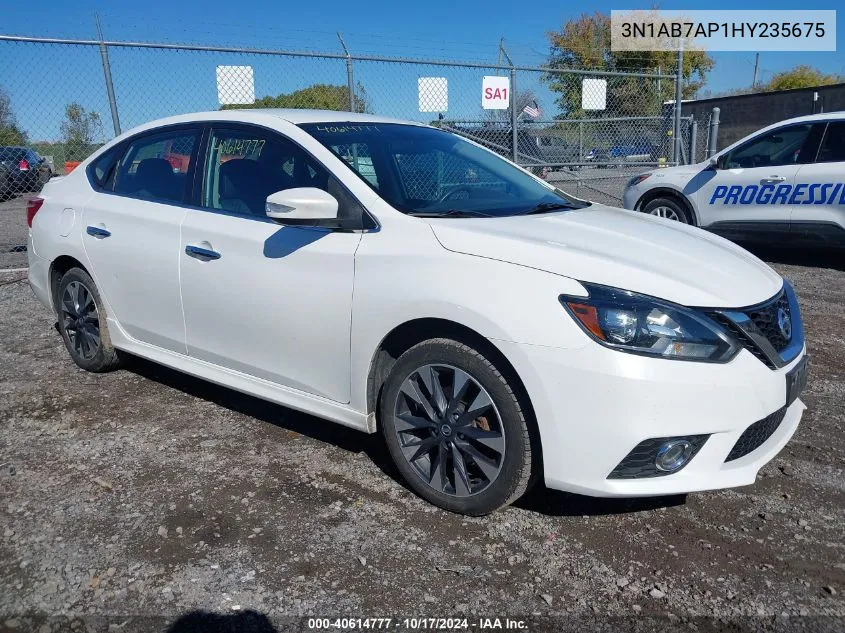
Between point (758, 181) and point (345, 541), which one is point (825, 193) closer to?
point (758, 181)

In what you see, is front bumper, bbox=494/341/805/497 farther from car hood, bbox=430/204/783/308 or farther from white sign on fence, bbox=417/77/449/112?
white sign on fence, bbox=417/77/449/112

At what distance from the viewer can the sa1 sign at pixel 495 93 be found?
9.52 meters

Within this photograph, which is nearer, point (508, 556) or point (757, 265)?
point (508, 556)

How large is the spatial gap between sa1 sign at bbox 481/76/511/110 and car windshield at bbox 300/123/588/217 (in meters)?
5.65

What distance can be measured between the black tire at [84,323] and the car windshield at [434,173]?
188 cm

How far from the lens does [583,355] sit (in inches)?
97.9

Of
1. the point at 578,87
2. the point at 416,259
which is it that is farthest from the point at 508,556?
the point at 578,87

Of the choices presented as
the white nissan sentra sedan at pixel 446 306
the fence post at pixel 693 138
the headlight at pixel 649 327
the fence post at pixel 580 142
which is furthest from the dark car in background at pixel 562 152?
the headlight at pixel 649 327

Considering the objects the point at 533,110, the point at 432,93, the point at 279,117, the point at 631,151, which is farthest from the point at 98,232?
the point at 631,151

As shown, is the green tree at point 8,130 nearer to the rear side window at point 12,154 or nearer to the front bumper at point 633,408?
the rear side window at point 12,154

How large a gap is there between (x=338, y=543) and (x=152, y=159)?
8.63 ft

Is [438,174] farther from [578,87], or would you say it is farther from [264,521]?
[578,87]

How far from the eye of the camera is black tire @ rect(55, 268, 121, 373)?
175 inches

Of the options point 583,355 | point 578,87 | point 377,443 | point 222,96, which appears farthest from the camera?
point 578,87
